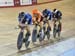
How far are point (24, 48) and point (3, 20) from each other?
79.3 inches

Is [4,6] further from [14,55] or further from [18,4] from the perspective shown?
[14,55]

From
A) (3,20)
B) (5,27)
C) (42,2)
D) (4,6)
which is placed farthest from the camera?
(42,2)

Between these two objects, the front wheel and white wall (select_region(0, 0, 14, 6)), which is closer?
the front wheel

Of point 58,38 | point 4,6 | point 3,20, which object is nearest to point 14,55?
point 58,38

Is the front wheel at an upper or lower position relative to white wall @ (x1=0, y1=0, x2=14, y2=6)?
lower

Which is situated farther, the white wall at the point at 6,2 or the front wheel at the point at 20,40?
the white wall at the point at 6,2

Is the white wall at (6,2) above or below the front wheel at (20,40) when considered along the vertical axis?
above

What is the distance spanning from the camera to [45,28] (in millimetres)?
A: 3453

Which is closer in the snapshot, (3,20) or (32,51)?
(32,51)

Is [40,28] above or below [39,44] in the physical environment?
above

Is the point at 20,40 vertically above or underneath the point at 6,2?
underneath

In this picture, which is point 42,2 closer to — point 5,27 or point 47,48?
point 5,27

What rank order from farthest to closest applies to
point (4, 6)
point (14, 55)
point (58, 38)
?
point (4, 6) < point (58, 38) < point (14, 55)

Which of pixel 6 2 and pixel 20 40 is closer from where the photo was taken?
pixel 20 40
